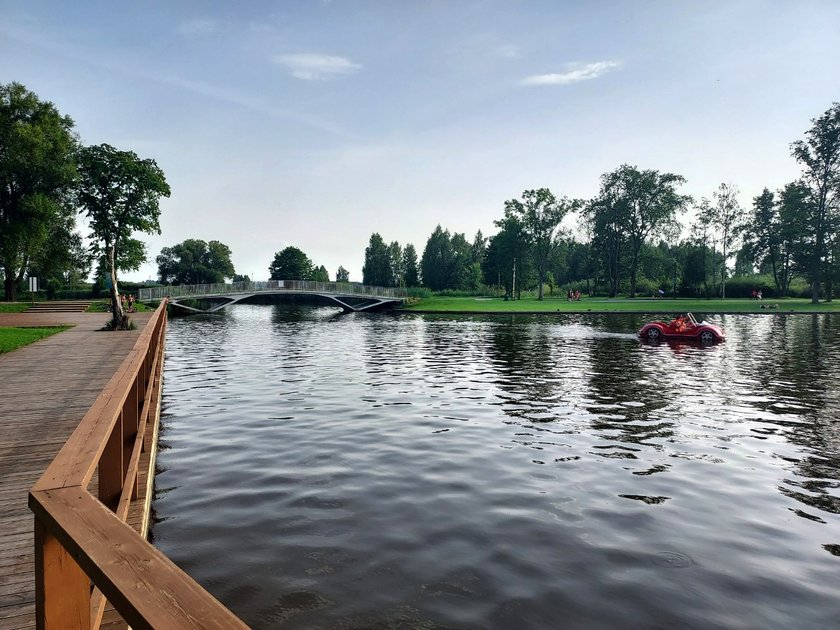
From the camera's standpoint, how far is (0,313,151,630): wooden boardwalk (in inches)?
175

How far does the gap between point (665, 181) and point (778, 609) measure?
298 feet

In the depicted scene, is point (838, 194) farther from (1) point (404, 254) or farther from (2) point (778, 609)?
(1) point (404, 254)

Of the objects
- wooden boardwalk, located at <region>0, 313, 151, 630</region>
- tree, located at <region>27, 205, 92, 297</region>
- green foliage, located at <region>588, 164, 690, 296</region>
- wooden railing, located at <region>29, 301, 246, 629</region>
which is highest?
green foliage, located at <region>588, 164, 690, 296</region>

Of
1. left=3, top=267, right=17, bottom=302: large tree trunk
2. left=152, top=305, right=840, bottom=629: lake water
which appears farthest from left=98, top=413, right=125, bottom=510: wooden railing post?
left=3, top=267, right=17, bottom=302: large tree trunk

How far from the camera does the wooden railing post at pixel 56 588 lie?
2.56 meters

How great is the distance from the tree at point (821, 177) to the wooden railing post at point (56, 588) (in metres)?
75.3

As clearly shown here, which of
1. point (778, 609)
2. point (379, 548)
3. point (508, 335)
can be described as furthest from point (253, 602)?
point (508, 335)

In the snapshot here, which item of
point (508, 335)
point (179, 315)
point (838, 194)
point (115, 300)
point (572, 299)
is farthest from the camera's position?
point (572, 299)

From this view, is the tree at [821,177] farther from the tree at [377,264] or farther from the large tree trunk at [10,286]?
the tree at [377,264]

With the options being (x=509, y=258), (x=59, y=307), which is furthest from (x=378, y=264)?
(x=59, y=307)

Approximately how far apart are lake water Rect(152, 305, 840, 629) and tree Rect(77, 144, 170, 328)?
15618 millimetres

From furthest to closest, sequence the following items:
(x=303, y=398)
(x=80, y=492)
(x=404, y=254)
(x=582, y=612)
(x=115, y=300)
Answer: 1. (x=404, y=254)
2. (x=115, y=300)
3. (x=303, y=398)
4. (x=582, y=612)
5. (x=80, y=492)

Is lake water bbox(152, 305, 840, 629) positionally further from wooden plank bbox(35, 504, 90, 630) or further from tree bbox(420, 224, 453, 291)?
tree bbox(420, 224, 453, 291)

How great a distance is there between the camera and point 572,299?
78562 mm
